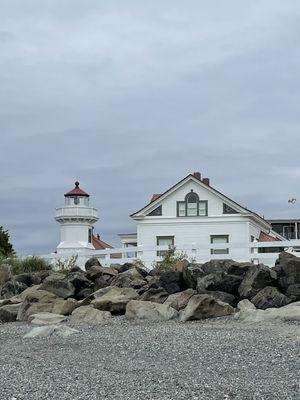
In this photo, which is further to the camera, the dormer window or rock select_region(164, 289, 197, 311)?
the dormer window

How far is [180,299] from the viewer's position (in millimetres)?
15359

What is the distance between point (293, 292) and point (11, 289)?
853cm

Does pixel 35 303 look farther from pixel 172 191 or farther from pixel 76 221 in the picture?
pixel 76 221

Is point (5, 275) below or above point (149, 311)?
above

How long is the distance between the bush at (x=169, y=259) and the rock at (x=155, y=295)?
15.2 feet

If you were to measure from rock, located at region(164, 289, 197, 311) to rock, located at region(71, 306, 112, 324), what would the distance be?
1256mm

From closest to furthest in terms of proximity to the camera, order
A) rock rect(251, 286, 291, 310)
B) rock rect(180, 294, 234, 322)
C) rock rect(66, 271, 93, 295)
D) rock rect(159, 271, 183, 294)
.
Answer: rock rect(180, 294, 234, 322) < rock rect(251, 286, 291, 310) < rock rect(159, 271, 183, 294) < rock rect(66, 271, 93, 295)

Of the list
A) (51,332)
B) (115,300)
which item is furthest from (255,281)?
(51,332)

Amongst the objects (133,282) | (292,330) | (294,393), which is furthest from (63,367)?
(133,282)

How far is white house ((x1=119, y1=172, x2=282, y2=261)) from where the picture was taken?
45094 mm

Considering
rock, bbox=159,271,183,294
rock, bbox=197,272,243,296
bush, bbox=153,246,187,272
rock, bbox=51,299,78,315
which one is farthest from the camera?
bush, bbox=153,246,187,272

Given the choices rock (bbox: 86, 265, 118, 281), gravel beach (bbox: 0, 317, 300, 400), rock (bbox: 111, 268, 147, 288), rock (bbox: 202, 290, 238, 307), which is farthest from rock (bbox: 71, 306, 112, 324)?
rock (bbox: 86, 265, 118, 281)

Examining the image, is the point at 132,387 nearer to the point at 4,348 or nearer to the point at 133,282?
the point at 4,348

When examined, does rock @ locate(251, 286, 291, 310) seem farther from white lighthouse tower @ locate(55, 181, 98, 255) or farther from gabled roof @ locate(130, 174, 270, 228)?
white lighthouse tower @ locate(55, 181, 98, 255)
